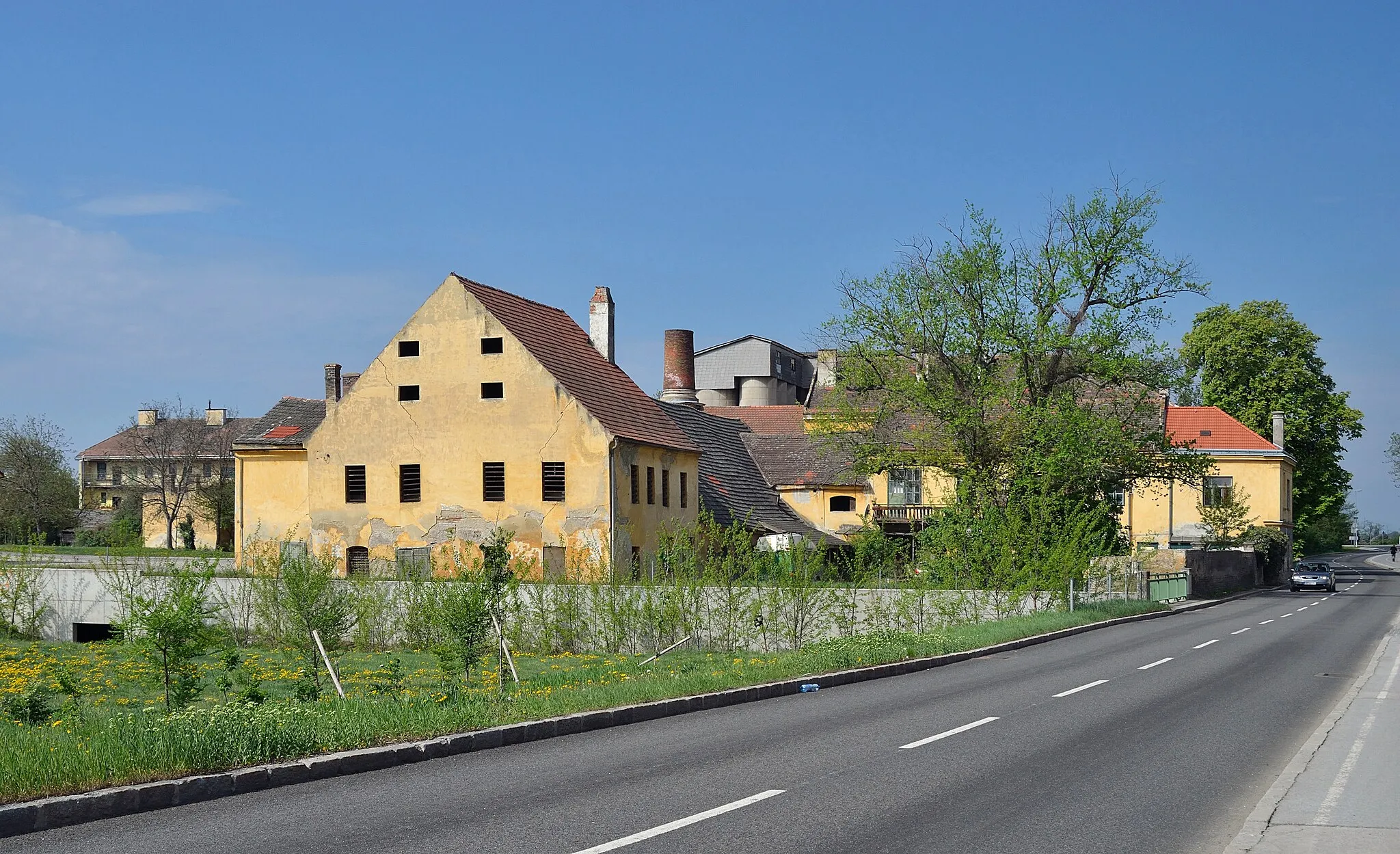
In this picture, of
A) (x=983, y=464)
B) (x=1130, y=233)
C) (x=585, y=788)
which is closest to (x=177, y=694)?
(x=585, y=788)

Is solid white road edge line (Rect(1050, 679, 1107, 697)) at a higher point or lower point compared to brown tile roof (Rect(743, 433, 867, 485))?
lower

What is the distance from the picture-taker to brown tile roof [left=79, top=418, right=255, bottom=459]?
99.4m

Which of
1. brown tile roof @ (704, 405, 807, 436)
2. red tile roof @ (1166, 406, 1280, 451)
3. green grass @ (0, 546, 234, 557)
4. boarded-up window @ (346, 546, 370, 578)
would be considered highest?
brown tile roof @ (704, 405, 807, 436)

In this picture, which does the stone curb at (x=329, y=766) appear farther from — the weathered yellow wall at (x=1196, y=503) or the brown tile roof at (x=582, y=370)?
the weathered yellow wall at (x=1196, y=503)

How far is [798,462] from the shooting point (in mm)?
61094

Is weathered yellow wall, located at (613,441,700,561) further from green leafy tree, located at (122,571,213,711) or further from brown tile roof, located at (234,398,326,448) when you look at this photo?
green leafy tree, located at (122,571,213,711)

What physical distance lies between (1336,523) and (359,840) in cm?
16063

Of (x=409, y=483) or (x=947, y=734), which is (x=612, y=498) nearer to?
(x=409, y=483)

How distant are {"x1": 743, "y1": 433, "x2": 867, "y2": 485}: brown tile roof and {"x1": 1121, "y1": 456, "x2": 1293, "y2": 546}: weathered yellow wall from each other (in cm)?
2051

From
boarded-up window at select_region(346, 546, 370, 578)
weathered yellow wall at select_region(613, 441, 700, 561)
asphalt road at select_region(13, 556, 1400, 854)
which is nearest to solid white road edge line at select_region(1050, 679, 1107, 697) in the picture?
asphalt road at select_region(13, 556, 1400, 854)

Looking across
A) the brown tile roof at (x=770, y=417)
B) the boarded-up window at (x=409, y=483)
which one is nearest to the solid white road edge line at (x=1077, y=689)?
the boarded-up window at (x=409, y=483)

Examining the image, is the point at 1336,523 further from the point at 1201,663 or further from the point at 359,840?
the point at 359,840

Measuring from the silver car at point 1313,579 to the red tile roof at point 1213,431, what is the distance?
39.6ft

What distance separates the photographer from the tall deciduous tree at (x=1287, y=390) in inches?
3142
